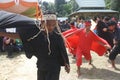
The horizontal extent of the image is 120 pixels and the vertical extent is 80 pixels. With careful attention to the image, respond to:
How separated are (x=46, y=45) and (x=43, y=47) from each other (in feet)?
0.19

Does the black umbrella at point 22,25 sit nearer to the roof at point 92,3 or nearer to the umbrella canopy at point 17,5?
the umbrella canopy at point 17,5

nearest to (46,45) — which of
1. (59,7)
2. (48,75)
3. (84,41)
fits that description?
(48,75)

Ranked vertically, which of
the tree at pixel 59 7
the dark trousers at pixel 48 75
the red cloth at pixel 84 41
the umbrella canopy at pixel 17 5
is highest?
the umbrella canopy at pixel 17 5

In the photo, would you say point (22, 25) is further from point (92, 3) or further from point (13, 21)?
point (92, 3)

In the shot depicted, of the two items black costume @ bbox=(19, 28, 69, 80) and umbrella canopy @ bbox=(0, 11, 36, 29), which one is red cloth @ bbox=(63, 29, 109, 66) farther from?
umbrella canopy @ bbox=(0, 11, 36, 29)

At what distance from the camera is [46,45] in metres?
5.67

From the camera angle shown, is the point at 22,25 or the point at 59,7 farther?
the point at 59,7

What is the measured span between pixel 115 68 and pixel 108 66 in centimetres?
45

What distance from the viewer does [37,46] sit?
5.67 metres

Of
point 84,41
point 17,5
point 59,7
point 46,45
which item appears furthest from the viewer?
point 59,7

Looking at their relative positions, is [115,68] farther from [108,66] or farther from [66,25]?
[66,25]

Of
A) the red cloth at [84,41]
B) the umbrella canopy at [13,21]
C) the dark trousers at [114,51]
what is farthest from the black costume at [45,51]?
the dark trousers at [114,51]

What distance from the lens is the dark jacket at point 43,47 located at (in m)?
5.66

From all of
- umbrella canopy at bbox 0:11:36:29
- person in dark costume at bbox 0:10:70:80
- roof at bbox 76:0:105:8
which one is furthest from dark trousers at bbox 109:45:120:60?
roof at bbox 76:0:105:8
